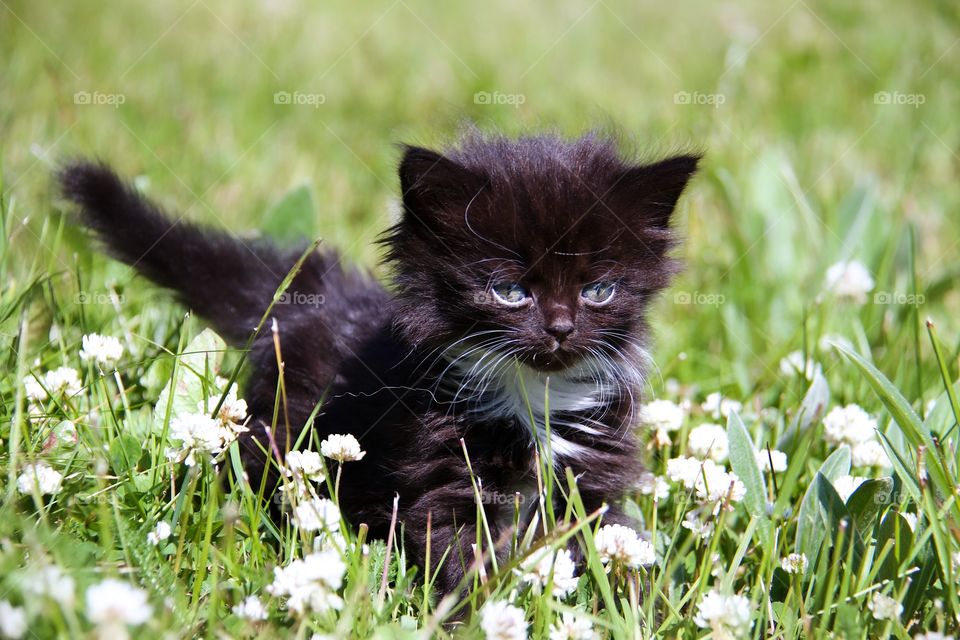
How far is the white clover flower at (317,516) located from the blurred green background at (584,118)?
3.59 ft

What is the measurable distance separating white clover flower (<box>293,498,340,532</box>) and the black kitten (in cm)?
29

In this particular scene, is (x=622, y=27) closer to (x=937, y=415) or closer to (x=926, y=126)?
(x=926, y=126)

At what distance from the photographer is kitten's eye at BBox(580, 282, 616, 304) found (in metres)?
2.21

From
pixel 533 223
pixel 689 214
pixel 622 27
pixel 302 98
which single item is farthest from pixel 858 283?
pixel 622 27

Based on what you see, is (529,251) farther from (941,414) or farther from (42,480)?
(941,414)

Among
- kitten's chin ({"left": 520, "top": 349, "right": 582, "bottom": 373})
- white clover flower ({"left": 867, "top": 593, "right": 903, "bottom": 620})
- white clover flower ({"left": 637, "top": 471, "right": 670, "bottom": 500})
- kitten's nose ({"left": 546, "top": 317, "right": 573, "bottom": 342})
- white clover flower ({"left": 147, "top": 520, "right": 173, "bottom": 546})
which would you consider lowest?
white clover flower ({"left": 867, "top": 593, "right": 903, "bottom": 620})

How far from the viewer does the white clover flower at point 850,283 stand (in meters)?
3.47

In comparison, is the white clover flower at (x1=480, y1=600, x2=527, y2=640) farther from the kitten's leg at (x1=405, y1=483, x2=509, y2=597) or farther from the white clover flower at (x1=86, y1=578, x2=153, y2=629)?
the white clover flower at (x1=86, y1=578, x2=153, y2=629)

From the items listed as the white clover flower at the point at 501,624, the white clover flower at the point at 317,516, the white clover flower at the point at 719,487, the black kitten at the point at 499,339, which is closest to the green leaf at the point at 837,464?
the white clover flower at the point at 719,487

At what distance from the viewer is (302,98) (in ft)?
17.7

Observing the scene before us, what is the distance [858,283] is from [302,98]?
3.29 meters

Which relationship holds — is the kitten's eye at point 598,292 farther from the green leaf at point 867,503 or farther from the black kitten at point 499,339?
the green leaf at point 867,503

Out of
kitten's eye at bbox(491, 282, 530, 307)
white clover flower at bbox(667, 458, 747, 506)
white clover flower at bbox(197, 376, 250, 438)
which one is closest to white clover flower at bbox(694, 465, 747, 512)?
white clover flower at bbox(667, 458, 747, 506)

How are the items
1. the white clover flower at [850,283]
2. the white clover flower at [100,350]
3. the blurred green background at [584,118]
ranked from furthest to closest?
the blurred green background at [584,118], the white clover flower at [850,283], the white clover flower at [100,350]
